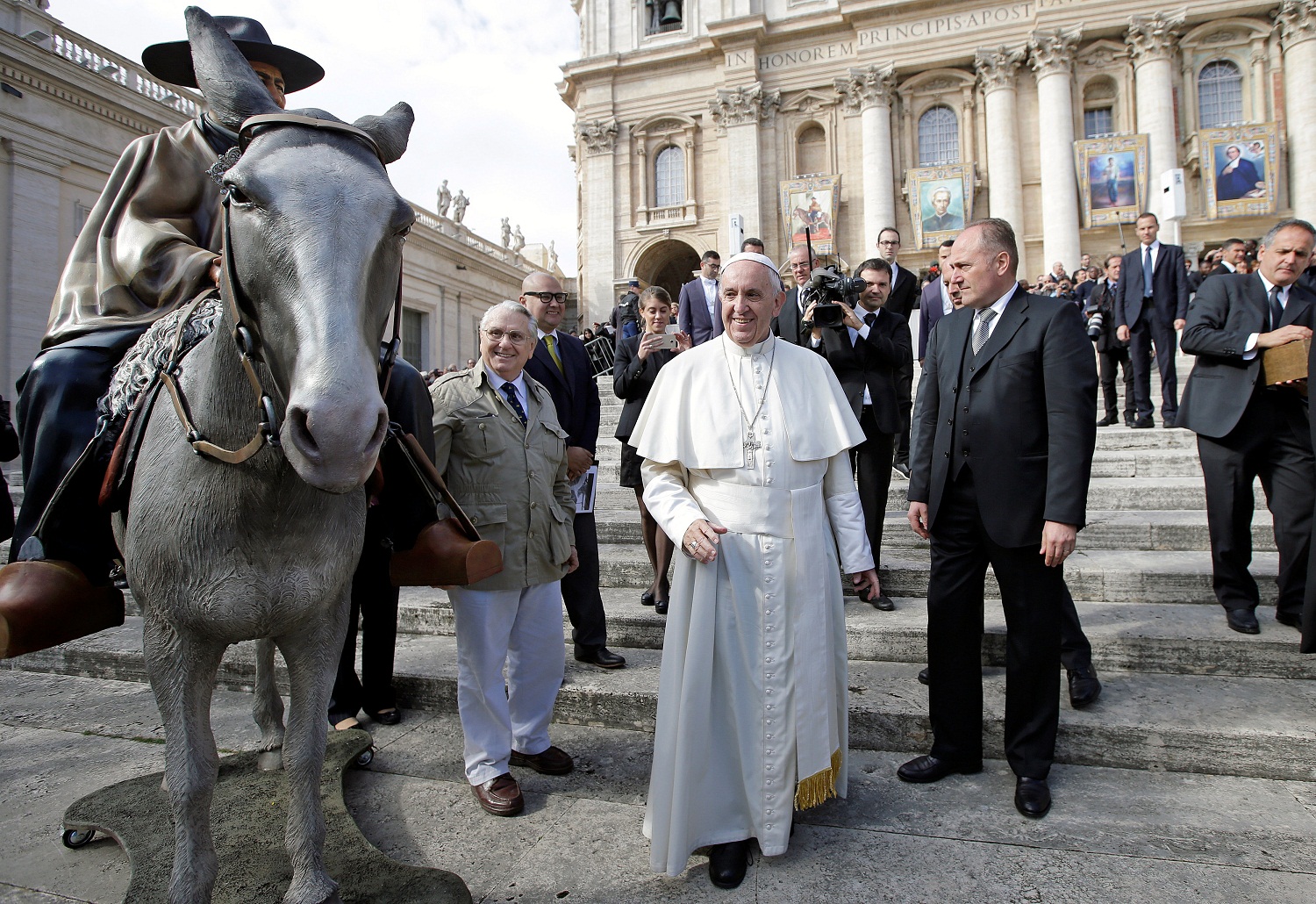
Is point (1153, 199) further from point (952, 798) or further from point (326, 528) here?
point (326, 528)

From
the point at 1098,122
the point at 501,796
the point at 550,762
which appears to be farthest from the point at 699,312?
the point at 1098,122

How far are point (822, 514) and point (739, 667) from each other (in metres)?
0.70

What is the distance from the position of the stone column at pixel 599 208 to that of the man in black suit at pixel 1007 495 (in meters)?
31.8

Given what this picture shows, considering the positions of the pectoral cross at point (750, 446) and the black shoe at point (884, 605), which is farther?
the black shoe at point (884, 605)

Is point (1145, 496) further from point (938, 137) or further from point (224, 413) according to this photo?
point (938, 137)

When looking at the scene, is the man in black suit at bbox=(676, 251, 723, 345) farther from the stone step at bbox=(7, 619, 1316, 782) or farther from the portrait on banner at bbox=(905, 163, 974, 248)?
the portrait on banner at bbox=(905, 163, 974, 248)

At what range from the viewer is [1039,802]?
309 centimetres

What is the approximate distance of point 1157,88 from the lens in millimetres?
27609

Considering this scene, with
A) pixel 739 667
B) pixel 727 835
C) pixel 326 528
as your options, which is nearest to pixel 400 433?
pixel 326 528

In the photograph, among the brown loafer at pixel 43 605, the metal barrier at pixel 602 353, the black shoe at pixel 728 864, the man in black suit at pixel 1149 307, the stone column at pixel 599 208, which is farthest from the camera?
the stone column at pixel 599 208

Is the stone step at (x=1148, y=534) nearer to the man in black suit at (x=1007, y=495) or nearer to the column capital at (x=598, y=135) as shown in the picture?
the man in black suit at (x=1007, y=495)

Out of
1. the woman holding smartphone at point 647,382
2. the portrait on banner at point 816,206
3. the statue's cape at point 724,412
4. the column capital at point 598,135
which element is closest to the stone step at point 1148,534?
the woman holding smartphone at point 647,382

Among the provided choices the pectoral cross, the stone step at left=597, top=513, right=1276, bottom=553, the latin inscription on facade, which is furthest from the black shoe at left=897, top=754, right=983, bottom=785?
the latin inscription on facade

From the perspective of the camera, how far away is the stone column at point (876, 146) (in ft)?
99.6
